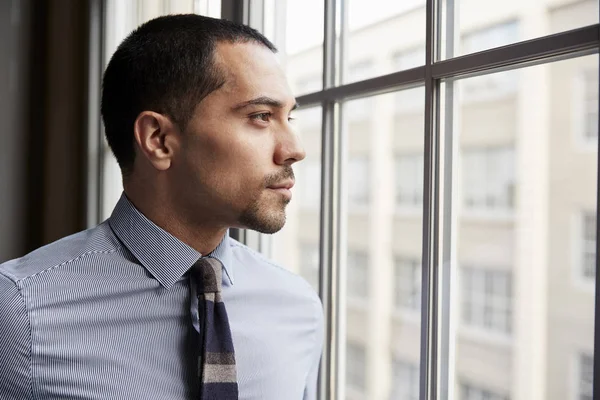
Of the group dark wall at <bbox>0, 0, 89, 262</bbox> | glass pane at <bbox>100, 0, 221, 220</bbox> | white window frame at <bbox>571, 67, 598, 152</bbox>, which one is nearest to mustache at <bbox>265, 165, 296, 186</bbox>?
white window frame at <bbox>571, 67, 598, 152</bbox>

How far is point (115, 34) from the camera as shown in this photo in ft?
8.87

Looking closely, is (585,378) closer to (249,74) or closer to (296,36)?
(249,74)

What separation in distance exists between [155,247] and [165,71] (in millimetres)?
302

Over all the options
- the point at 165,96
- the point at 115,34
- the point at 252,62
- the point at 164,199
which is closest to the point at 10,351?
the point at 164,199

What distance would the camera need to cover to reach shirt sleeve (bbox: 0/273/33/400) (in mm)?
919

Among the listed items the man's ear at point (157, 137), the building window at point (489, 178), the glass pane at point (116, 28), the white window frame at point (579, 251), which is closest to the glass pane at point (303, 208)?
the building window at point (489, 178)

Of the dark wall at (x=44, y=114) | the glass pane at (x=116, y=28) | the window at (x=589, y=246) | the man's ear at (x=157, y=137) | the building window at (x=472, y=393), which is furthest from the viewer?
the dark wall at (x=44, y=114)

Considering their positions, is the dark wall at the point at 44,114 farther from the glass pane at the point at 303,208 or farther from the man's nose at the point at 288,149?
the man's nose at the point at 288,149

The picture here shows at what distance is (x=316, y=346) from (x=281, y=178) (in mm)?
388

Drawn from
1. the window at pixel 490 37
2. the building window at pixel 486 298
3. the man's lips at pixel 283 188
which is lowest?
the building window at pixel 486 298

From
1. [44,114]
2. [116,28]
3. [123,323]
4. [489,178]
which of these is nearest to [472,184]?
[123,323]

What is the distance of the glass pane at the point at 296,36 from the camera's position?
1540mm

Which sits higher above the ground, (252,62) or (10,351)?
(252,62)

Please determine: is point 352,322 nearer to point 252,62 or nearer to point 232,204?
point 232,204
